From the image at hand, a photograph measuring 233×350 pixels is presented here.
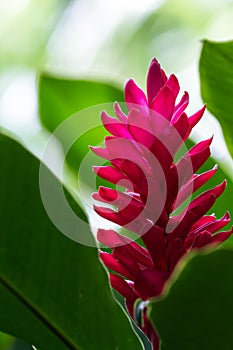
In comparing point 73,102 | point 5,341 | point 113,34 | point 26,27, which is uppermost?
point 73,102

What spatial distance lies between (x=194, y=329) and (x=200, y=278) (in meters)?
0.07

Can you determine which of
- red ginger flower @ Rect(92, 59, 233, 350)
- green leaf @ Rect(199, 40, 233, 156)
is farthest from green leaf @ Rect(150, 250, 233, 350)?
green leaf @ Rect(199, 40, 233, 156)

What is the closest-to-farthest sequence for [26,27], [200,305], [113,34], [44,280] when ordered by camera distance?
[200,305], [44,280], [26,27], [113,34]

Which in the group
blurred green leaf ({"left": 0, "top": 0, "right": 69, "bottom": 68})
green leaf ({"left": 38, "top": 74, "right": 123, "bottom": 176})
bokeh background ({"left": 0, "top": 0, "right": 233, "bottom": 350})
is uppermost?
green leaf ({"left": 38, "top": 74, "right": 123, "bottom": 176})

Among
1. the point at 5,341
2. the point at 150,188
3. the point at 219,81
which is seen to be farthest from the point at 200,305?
the point at 5,341

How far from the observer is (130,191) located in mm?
A: 915

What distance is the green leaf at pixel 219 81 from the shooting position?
1081 mm

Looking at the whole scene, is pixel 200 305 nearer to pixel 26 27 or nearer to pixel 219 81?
pixel 219 81

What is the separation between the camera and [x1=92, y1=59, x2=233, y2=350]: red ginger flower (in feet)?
2.88

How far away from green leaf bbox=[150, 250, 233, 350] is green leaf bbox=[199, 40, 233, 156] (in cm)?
39

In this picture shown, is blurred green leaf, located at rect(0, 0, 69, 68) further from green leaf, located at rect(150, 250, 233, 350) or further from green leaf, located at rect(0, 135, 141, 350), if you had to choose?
green leaf, located at rect(150, 250, 233, 350)

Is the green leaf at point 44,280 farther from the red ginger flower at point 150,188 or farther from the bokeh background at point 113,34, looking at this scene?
the bokeh background at point 113,34

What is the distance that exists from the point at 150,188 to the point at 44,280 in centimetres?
18

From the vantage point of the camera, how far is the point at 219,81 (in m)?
1.13
